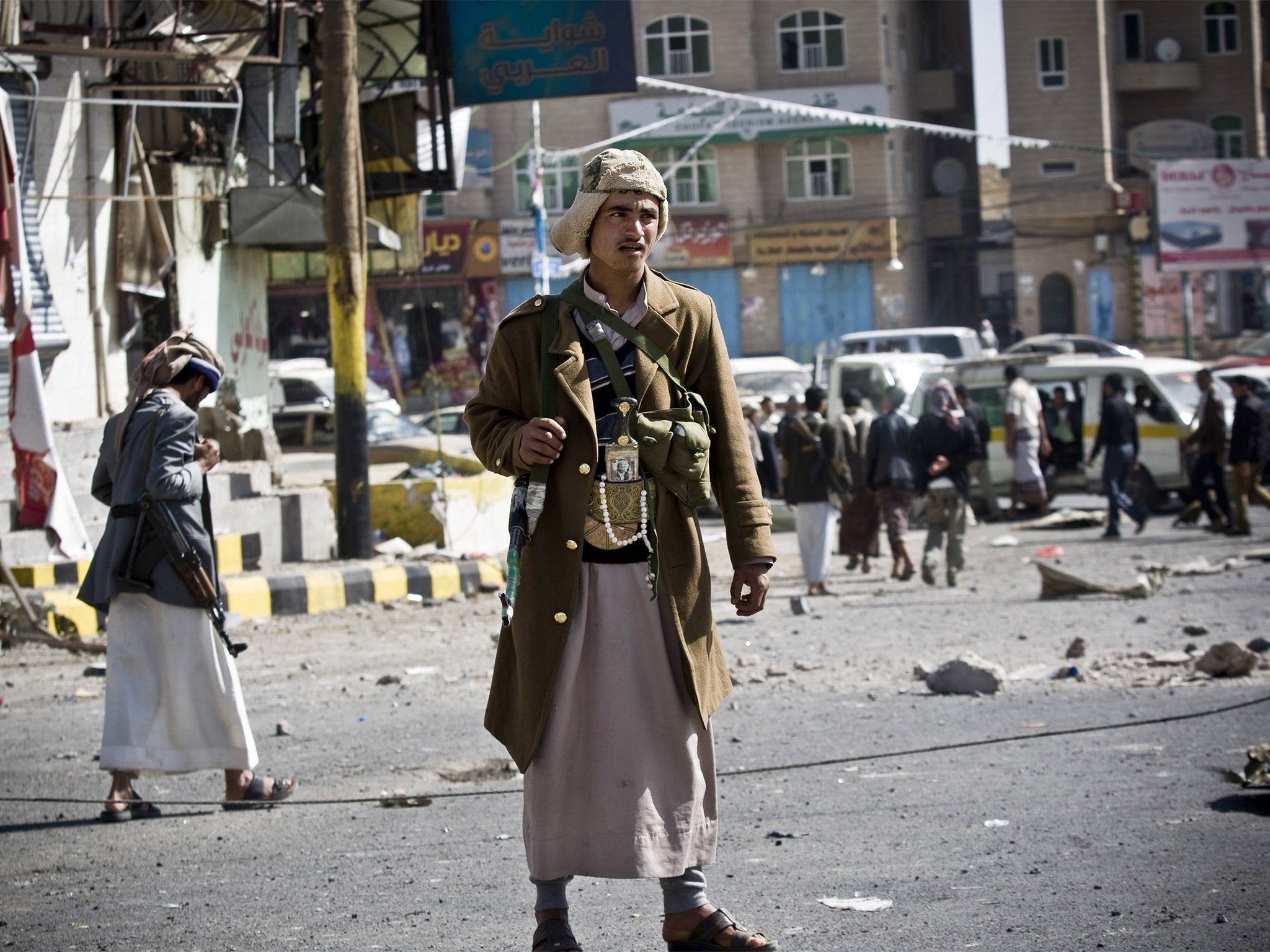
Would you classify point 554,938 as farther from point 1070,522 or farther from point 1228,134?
point 1228,134

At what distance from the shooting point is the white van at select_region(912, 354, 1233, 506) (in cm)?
1733

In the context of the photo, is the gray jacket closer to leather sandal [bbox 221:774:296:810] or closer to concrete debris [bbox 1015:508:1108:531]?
leather sandal [bbox 221:774:296:810]

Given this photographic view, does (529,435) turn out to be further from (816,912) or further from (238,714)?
(238,714)

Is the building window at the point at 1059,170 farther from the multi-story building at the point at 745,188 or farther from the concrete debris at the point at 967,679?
the concrete debris at the point at 967,679

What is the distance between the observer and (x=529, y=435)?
3334 millimetres

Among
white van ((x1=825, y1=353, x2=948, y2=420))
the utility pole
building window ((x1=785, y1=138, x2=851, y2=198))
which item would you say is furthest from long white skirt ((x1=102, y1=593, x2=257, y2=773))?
building window ((x1=785, y1=138, x2=851, y2=198))

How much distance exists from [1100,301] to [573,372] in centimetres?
4155

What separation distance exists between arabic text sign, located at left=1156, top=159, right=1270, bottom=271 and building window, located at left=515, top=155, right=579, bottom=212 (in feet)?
53.1

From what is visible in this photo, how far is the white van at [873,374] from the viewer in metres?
20.6

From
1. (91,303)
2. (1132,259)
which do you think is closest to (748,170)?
(1132,259)

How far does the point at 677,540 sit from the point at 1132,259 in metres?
41.8

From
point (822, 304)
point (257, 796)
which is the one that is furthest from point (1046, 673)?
point (822, 304)

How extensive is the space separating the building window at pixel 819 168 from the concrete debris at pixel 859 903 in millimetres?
38140

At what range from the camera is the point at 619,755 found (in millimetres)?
3336
